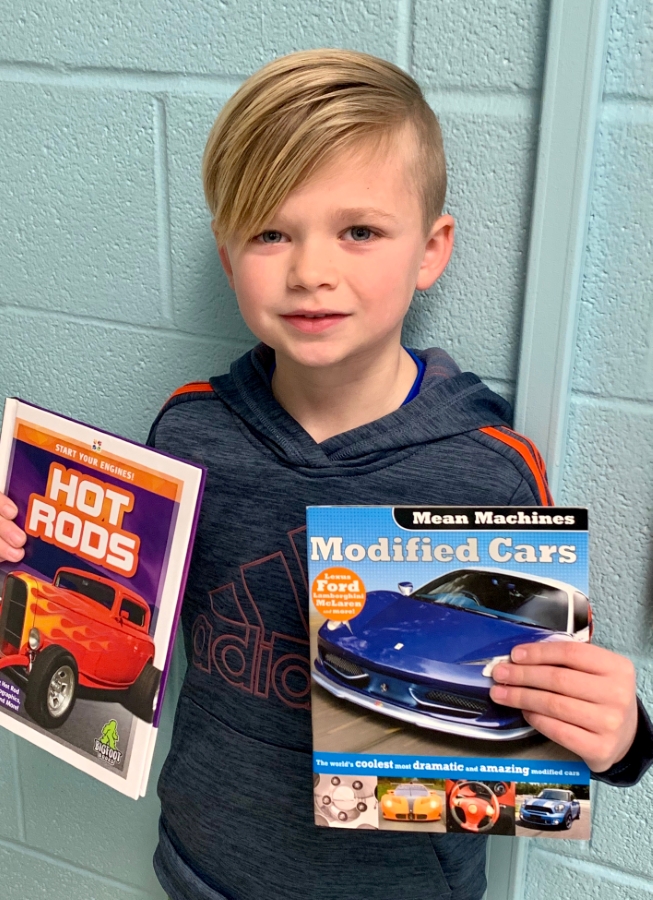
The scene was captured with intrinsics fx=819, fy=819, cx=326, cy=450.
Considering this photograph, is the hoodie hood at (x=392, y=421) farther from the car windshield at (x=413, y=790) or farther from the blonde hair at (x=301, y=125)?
the car windshield at (x=413, y=790)

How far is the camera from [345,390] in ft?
2.62

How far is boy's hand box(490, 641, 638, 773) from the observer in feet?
2.17

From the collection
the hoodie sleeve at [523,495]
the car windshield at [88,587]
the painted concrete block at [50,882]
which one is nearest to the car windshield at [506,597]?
the hoodie sleeve at [523,495]

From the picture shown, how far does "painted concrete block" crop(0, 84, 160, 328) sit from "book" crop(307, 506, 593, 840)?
45 centimetres

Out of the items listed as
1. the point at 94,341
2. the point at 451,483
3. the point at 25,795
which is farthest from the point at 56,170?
the point at 25,795

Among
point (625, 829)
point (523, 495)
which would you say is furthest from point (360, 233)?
point (625, 829)

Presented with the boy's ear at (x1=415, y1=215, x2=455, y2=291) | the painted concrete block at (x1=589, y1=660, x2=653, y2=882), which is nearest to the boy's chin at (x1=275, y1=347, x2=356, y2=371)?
the boy's ear at (x1=415, y1=215, x2=455, y2=291)

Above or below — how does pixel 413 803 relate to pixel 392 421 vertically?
below

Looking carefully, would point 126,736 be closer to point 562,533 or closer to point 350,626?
point 350,626

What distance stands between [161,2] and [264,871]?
2.93ft

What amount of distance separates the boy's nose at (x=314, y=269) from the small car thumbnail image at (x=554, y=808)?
45 cm

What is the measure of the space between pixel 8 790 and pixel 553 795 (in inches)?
36.6

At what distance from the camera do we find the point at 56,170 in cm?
95

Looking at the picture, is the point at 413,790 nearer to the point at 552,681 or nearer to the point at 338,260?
the point at 552,681
